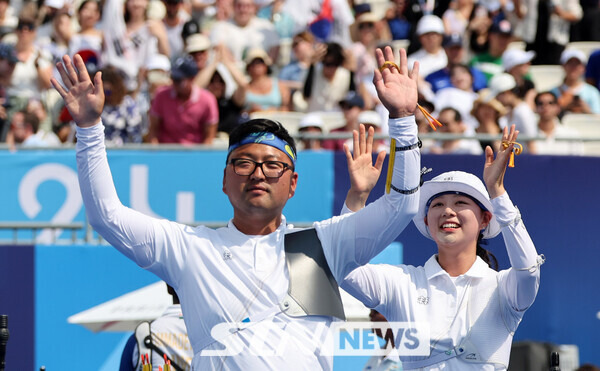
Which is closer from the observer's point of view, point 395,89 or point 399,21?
point 395,89

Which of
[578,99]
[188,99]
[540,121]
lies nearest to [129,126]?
[188,99]

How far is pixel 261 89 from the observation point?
454 inches

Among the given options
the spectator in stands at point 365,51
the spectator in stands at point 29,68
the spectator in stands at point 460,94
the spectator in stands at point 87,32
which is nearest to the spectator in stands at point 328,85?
the spectator in stands at point 365,51

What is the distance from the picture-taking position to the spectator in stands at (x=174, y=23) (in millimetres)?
12508

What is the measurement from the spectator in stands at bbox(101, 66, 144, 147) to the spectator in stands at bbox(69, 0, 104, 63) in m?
1.81

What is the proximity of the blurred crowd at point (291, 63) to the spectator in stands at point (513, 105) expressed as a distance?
0.6 inches

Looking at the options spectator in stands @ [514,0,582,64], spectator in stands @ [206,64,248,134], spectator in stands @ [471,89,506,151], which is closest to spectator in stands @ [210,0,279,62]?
spectator in stands @ [206,64,248,134]

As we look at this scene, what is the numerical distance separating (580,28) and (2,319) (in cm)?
989

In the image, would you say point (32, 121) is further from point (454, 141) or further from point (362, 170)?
point (362, 170)

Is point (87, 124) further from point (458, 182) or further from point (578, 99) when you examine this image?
point (578, 99)

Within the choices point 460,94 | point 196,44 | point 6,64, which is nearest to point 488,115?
point 460,94

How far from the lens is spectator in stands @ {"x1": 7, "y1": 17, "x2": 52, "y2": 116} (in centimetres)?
1170

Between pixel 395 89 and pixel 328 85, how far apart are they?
7532 mm

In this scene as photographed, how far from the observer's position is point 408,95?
4.31 meters
